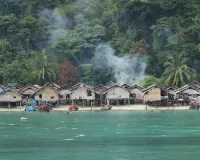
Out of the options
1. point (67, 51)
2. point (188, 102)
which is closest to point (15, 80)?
point (67, 51)

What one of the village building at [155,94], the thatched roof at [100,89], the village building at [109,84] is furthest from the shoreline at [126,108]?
the village building at [109,84]

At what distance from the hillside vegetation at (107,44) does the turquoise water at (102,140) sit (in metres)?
28.0

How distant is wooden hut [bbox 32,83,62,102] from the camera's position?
245ft

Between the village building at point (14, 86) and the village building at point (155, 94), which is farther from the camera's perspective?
the village building at point (14, 86)

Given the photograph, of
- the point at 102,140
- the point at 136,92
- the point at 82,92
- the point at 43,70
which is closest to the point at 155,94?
the point at 136,92

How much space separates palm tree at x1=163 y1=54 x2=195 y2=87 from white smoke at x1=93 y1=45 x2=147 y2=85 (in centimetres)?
656

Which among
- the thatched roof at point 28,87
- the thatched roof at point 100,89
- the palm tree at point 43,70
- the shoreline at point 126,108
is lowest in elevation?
the shoreline at point 126,108

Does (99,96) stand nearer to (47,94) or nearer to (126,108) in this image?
(126,108)

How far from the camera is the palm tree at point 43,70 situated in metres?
80.4

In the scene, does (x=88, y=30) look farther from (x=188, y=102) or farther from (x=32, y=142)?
(x=32, y=142)

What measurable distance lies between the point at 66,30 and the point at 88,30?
6901 mm

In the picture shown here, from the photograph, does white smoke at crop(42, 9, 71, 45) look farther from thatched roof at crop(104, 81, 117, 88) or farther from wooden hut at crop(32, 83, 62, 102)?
wooden hut at crop(32, 83, 62, 102)

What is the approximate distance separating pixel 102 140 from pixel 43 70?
4293 centimetres

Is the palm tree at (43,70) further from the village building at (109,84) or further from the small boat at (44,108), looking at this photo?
the small boat at (44,108)
